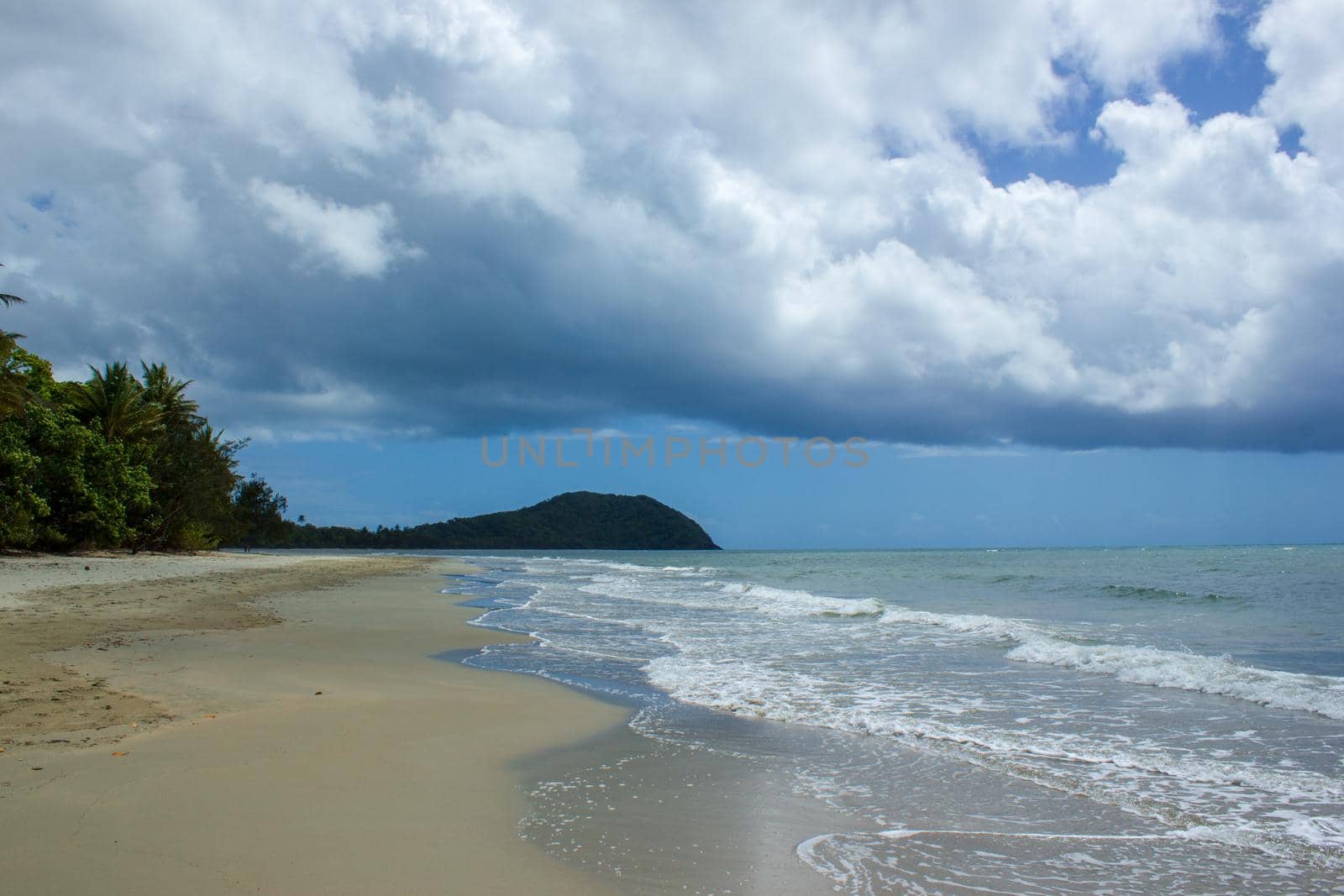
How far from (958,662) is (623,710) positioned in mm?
5839

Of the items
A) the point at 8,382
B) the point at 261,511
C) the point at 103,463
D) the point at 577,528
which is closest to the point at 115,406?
the point at 103,463

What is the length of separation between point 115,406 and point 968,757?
44023mm

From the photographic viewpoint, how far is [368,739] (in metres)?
6.07

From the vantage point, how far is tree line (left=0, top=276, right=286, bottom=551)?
29016mm

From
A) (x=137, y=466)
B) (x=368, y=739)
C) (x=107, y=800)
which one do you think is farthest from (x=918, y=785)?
(x=137, y=466)

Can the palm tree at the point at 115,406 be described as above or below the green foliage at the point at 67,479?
above

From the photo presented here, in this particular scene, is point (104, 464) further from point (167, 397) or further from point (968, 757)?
point (968, 757)

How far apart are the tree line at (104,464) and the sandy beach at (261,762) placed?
865 inches

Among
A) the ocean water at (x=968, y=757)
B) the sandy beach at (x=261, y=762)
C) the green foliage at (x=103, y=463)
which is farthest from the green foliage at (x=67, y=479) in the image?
the ocean water at (x=968, y=757)

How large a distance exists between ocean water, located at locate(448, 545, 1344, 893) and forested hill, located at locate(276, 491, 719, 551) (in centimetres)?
15249

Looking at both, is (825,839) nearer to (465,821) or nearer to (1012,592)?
(465,821)

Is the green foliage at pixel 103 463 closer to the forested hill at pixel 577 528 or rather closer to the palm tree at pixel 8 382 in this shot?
the palm tree at pixel 8 382

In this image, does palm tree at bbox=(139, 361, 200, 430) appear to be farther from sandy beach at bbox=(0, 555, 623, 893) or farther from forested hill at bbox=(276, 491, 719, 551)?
forested hill at bbox=(276, 491, 719, 551)

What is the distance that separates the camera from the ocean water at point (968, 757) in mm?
4113
